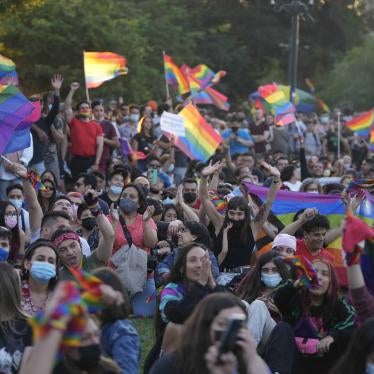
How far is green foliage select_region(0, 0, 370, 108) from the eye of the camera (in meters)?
27.2

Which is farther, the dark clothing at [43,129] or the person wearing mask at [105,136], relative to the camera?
the person wearing mask at [105,136]

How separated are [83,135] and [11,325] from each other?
34.6 ft

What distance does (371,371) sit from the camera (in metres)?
5.63

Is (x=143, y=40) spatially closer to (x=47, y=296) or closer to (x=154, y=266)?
(x=154, y=266)

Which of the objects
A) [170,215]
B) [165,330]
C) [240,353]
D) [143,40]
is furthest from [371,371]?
[143,40]

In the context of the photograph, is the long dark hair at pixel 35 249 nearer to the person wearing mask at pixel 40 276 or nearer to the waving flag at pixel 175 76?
the person wearing mask at pixel 40 276

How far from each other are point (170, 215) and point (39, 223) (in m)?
2.22

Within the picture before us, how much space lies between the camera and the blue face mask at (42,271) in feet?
24.1

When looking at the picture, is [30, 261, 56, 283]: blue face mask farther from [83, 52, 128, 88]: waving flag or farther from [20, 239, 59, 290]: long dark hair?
[83, 52, 128, 88]: waving flag

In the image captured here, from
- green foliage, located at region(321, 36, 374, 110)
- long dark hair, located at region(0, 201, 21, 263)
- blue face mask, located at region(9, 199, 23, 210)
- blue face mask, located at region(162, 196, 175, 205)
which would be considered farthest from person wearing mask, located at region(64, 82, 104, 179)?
green foliage, located at region(321, 36, 374, 110)

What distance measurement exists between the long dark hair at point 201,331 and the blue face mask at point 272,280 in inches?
102

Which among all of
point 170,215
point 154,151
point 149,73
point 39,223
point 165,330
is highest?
point 165,330

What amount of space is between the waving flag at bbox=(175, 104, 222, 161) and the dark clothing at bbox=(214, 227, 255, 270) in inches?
225

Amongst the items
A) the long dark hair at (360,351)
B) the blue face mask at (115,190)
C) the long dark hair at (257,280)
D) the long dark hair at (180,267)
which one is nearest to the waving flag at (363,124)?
the blue face mask at (115,190)
